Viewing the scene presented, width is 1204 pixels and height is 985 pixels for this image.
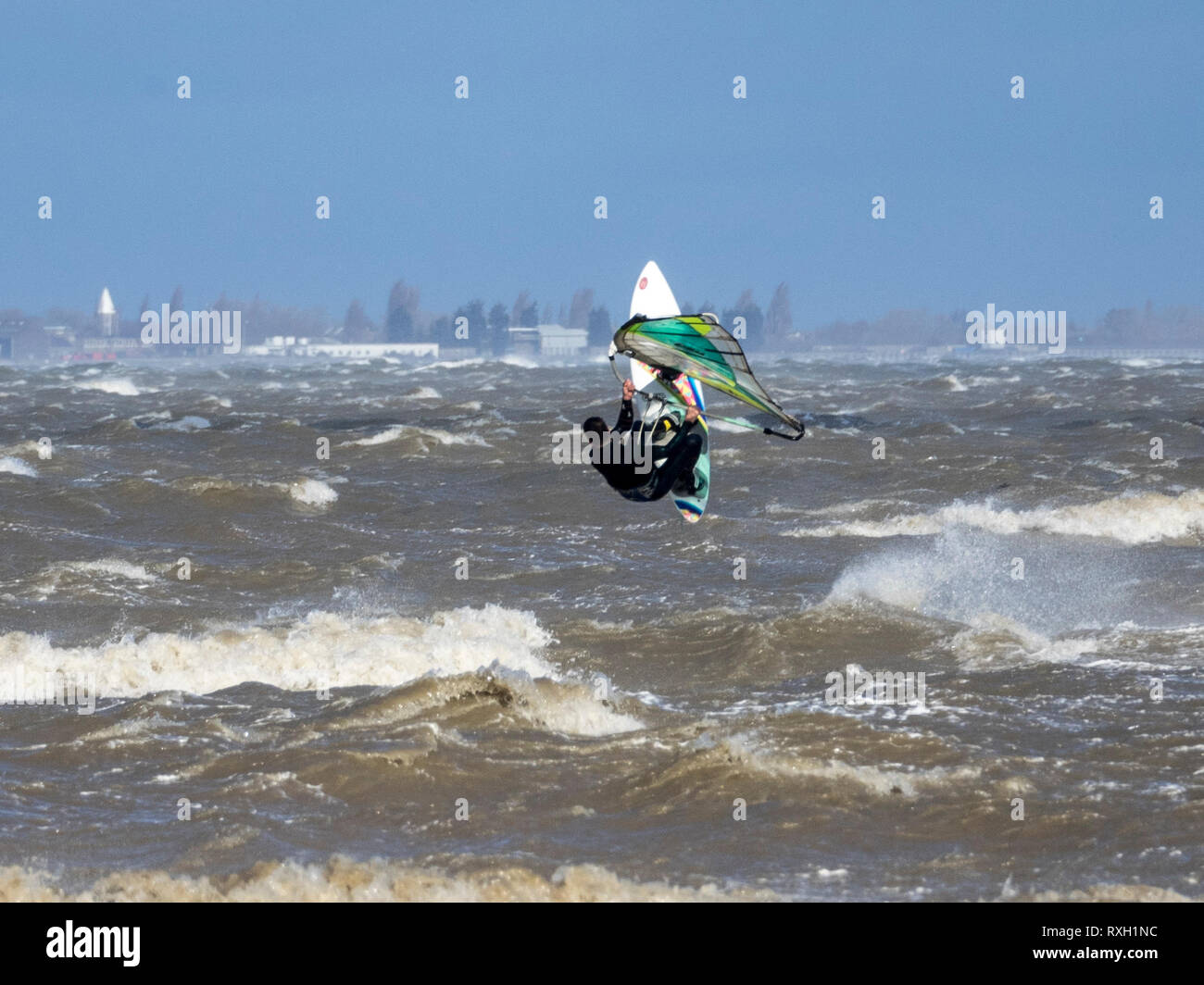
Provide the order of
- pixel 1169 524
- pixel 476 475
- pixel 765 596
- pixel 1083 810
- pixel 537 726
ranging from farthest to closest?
1. pixel 476 475
2. pixel 1169 524
3. pixel 765 596
4. pixel 537 726
5. pixel 1083 810

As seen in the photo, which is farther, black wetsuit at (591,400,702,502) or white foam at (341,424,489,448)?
white foam at (341,424,489,448)

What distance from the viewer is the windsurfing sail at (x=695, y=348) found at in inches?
371

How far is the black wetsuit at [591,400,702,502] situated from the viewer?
32.9 feet

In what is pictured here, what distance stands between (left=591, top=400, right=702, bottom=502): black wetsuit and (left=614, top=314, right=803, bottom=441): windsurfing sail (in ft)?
1.48

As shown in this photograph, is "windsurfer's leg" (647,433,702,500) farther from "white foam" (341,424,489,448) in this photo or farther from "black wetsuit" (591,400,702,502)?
"white foam" (341,424,489,448)

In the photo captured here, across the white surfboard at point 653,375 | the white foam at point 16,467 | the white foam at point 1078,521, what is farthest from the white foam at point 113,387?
the white surfboard at point 653,375
